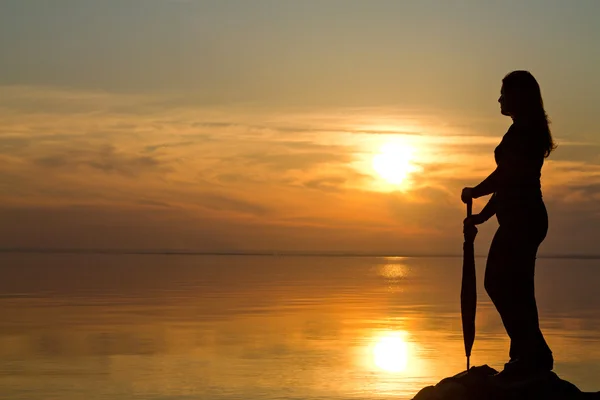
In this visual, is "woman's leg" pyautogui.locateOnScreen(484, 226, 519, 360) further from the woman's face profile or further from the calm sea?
the calm sea

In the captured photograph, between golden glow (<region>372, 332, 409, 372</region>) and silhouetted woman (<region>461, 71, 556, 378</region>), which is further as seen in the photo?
golden glow (<region>372, 332, 409, 372</region>)

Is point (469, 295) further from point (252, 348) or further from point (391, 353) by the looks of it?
point (252, 348)

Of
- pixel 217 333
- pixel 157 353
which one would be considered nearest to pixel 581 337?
pixel 217 333

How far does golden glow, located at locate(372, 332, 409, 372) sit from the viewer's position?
26.9 metres

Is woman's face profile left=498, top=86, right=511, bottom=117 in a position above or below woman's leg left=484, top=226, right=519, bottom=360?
above

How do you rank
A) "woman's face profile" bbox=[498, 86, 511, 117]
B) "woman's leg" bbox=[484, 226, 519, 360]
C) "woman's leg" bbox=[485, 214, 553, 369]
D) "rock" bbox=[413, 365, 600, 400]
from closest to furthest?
"rock" bbox=[413, 365, 600, 400], "woman's leg" bbox=[485, 214, 553, 369], "woman's leg" bbox=[484, 226, 519, 360], "woman's face profile" bbox=[498, 86, 511, 117]

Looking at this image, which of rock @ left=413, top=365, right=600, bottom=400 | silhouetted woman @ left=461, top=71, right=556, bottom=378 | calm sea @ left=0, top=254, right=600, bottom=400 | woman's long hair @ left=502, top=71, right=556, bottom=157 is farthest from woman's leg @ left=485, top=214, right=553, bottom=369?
calm sea @ left=0, top=254, right=600, bottom=400

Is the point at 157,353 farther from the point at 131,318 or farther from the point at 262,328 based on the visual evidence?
the point at 131,318

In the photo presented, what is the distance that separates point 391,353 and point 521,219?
16.1 meters

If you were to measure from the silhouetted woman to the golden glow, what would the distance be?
12.4m

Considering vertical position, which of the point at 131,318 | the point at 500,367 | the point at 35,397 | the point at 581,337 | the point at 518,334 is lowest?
the point at 518,334

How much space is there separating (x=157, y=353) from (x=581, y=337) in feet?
45.8

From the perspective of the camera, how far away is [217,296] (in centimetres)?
5850

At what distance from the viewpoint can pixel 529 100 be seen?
13.9m
